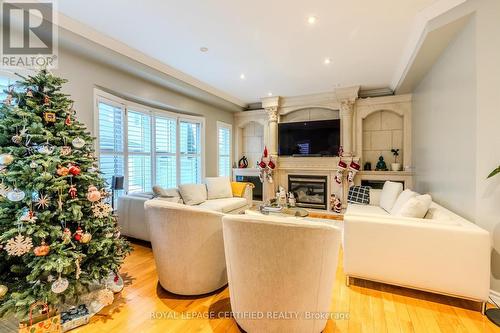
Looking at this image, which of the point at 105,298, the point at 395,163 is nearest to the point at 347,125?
the point at 395,163

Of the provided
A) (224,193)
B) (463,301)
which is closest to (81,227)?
(224,193)

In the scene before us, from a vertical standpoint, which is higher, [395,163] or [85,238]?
[395,163]

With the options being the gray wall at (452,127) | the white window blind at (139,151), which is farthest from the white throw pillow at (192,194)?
the gray wall at (452,127)

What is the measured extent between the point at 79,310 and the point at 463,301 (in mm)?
3290

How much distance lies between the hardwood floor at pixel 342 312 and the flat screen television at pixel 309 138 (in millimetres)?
3593

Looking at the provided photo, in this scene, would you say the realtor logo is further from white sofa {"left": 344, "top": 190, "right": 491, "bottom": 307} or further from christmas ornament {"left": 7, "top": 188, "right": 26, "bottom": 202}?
white sofa {"left": 344, "top": 190, "right": 491, "bottom": 307}

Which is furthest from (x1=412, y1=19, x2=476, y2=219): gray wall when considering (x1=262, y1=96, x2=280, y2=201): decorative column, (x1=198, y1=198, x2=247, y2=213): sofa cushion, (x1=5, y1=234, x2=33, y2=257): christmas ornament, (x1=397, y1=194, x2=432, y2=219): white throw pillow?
(x1=5, y1=234, x2=33, y2=257): christmas ornament

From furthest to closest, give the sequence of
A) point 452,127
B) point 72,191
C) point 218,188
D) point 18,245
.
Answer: point 218,188, point 452,127, point 72,191, point 18,245

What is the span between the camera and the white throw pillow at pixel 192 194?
13.3 ft

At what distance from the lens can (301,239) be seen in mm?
1358

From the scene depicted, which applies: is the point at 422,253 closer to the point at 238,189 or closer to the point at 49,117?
the point at 49,117

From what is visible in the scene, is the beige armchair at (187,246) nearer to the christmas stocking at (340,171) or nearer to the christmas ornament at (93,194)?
the christmas ornament at (93,194)

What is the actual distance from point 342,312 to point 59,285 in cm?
219

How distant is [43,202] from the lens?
1715 mm
